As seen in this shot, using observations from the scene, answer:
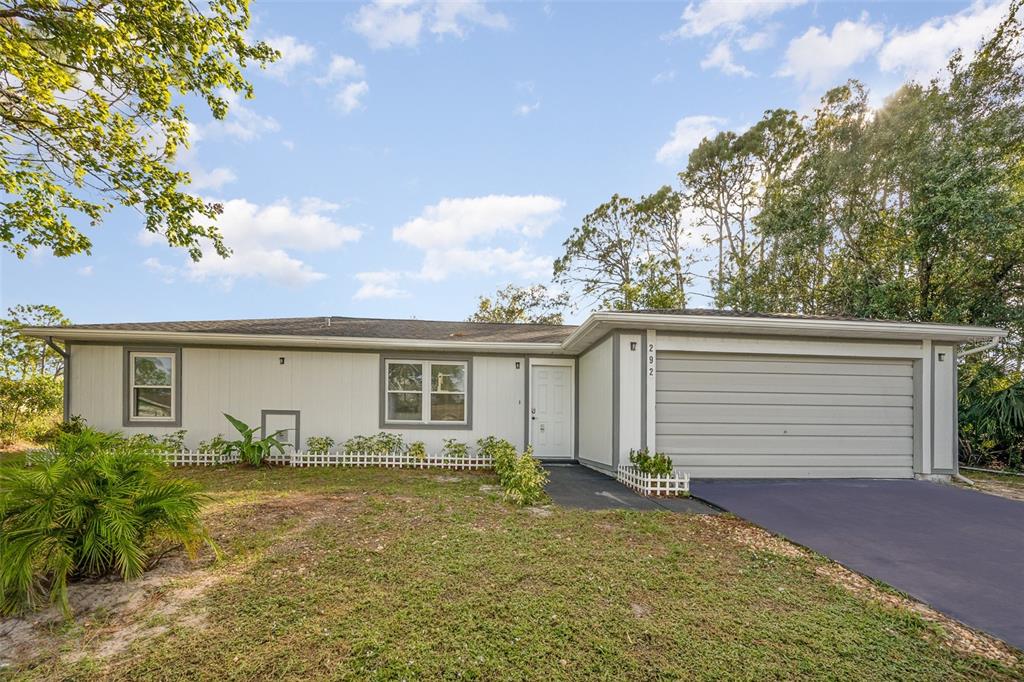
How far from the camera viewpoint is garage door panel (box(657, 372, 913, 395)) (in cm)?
696

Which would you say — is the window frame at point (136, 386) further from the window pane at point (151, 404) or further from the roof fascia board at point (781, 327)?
the roof fascia board at point (781, 327)

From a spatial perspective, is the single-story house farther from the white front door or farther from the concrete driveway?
the concrete driveway

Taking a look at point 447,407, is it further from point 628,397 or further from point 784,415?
point 784,415

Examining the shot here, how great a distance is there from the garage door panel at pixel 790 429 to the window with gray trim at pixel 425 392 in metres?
3.83

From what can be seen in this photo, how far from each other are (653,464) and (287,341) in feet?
21.8

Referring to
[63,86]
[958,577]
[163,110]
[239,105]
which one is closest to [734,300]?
[958,577]

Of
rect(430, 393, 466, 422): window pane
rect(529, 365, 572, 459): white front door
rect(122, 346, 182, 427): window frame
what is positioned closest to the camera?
rect(122, 346, 182, 427): window frame

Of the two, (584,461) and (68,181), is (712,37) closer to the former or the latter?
(584,461)

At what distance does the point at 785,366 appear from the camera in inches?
283

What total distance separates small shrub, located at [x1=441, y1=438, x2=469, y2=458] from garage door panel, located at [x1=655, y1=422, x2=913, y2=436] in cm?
353

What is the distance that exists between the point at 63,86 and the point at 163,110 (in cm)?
114

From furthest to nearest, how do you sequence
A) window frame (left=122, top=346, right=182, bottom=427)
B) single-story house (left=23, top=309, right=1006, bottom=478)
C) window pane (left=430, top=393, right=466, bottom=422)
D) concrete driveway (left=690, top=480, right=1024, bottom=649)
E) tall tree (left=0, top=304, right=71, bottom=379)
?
tall tree (left=0, top=304, right=71, bottom=379)
window pane (left=430, top=393, right=466, bottom=422)
window frame (left=122, top=346, right=182, bottom=427)
single-story house (left=23, top=309, right=1006, bottom=478)
concrete driveway (left=690, top=480, right=1024, bottom=649)

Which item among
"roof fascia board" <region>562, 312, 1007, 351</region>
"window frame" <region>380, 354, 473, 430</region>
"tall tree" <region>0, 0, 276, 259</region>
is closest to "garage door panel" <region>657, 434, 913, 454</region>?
"roof fascia board" <region>562, 312, 1007, 351</region>

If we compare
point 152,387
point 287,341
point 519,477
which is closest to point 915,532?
point 519,477
